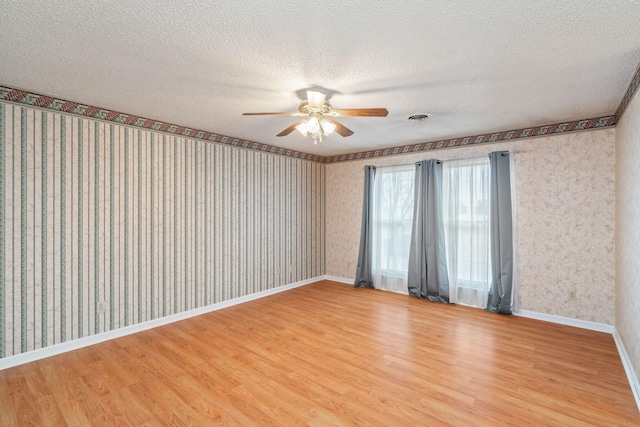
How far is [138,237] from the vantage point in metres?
3.54

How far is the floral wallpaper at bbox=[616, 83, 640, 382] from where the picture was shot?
2.35 m

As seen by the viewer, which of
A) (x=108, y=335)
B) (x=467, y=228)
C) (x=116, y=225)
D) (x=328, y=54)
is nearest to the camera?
(x=328, y=54)

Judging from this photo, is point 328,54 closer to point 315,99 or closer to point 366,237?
point 315,99

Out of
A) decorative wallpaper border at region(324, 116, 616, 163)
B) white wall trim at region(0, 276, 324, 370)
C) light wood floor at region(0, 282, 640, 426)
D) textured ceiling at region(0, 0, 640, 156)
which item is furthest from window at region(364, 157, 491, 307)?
white wall trim at region(0, 276, 324, 370)

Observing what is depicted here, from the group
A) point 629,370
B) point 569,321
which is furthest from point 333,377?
point 569,321

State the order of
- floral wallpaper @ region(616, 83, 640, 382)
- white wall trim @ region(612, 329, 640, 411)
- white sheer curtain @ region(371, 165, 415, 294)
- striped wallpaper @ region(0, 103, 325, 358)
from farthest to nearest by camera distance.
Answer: white sheer curtain @ region(371, 165, 415, 294) → striped wallpaper @ region(0, 103, 325, 358) → floral wallpaper @ region(616, 83, 640, 382) → white wall trim @ region(612, 329, 640, 411)

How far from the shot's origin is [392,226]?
17.1 feet

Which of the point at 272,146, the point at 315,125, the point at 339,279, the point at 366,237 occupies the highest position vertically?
the point at 272,146

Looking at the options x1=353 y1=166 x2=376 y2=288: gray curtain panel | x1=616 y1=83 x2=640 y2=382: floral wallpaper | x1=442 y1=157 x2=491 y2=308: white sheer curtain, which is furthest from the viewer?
x1=353 y1=166 x2=376 y2=288: gray curtain panel

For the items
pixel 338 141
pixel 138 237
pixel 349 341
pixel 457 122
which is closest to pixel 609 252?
pixel 457 122

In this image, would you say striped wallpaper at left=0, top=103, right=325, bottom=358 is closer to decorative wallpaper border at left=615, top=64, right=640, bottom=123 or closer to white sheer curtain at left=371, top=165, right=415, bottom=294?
white sheer curtain at left=371, top=165, right=415, bottom=294

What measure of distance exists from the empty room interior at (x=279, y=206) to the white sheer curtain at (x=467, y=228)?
0.10ft

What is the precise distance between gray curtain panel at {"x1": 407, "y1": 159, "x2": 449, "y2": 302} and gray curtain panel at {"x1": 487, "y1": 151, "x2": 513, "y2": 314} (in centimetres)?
70

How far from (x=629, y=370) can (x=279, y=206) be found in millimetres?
4563
